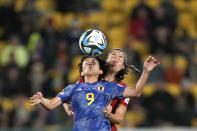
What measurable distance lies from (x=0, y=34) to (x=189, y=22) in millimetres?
4546

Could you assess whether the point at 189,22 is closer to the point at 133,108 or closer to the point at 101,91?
the point at 133,108

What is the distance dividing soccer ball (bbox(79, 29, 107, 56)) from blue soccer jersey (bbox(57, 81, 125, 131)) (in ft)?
1.71

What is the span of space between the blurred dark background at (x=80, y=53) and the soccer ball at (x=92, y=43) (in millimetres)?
4571

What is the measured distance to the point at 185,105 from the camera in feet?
38.0

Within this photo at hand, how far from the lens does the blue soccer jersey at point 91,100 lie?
592cm

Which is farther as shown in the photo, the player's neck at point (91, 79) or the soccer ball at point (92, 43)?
the soccer ball at point (92, 43)

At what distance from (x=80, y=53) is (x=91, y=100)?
6031mm

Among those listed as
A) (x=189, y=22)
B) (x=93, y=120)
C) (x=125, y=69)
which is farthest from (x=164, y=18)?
(x=93, y=120)

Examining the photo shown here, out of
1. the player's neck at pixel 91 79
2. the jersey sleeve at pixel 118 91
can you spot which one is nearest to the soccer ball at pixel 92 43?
the player's neck at pixel 91 79

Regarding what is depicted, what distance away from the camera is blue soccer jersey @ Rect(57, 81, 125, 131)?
233 inches

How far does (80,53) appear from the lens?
39.3 ft

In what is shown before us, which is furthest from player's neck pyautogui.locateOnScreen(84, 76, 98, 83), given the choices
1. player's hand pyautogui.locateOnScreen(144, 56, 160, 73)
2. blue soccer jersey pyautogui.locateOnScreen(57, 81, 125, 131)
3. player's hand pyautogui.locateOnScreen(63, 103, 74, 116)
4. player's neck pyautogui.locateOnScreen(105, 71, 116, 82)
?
player's hand pyautogui.locateOnScreen(144, 56, 160, 73)

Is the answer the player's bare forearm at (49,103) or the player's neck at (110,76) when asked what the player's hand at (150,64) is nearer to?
the player's neck at (110,76)

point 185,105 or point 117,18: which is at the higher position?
point 117,18
